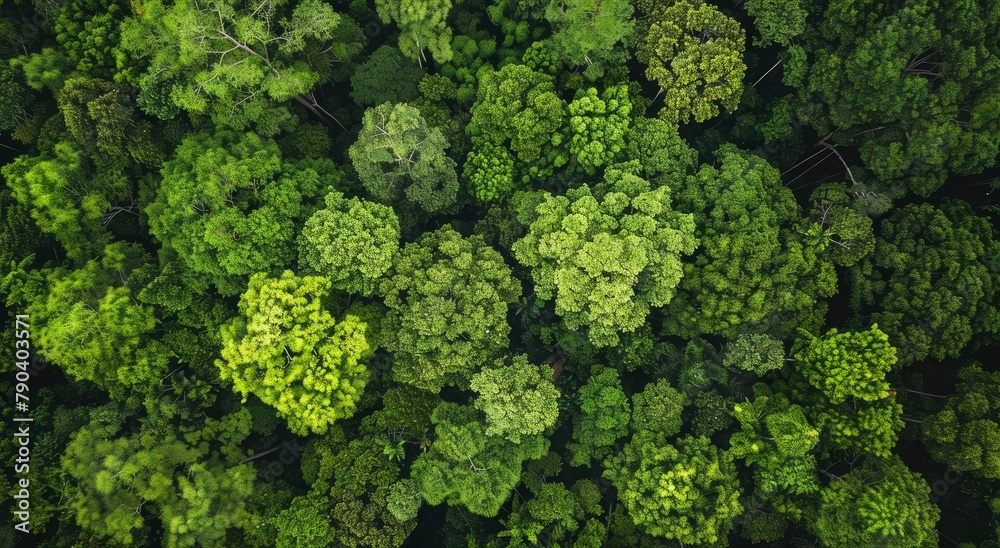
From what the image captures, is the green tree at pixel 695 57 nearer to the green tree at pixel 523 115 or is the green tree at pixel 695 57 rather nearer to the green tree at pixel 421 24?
the green tree at pixel 523 115

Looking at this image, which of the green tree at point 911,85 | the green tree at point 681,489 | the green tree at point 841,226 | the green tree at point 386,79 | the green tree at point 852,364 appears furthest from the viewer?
the green tree at point 386,79

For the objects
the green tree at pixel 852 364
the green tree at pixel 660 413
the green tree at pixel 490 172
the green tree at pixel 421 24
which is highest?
the green tree at pixel 421 24

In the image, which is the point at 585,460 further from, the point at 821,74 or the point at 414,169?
the point at 821,74

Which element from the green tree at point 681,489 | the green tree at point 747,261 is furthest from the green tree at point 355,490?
the green tree at point 747,261

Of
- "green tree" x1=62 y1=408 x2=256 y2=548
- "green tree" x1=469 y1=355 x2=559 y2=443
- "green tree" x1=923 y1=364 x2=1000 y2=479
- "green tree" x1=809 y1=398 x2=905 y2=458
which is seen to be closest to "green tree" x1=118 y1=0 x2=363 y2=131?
"green tree" x1=62 y1=408 x2=256 y2=548

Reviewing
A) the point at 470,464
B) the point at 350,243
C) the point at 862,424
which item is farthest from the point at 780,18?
the point at 470,464

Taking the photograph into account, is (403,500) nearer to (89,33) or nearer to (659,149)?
(659,149)
